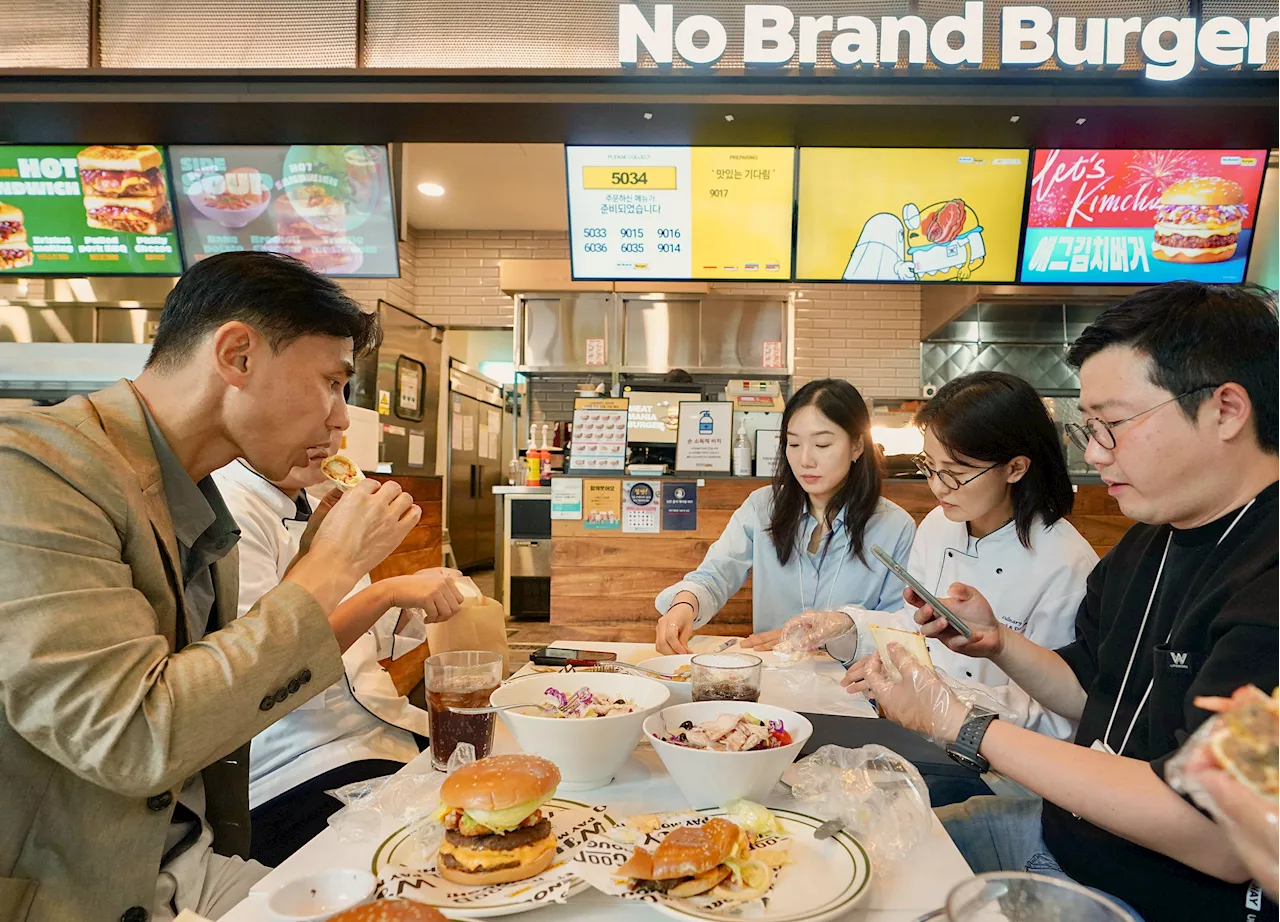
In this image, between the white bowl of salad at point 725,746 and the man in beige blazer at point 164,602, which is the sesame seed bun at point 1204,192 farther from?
the man in beige blazer at point 164,602

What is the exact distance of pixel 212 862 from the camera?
1193mm

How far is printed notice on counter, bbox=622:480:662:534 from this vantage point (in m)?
3.89

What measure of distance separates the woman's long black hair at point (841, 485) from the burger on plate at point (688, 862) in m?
1.89

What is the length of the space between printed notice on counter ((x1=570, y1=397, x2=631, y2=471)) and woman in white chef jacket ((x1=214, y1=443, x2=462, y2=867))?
2065mm

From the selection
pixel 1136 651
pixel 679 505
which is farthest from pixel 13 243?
pixel 1136 651

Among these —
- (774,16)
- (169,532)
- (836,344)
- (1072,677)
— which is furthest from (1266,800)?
(836,344)

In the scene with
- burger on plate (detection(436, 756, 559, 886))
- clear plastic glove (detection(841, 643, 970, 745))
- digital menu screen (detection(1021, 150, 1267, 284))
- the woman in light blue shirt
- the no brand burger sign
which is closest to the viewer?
burger on plate (detection(436, 756, 559, 886))

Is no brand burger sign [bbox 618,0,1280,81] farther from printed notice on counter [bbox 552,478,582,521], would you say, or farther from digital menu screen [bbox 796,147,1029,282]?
A: printed notice on counter [bbox 552,478,582,521]

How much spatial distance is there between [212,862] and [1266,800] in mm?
1308

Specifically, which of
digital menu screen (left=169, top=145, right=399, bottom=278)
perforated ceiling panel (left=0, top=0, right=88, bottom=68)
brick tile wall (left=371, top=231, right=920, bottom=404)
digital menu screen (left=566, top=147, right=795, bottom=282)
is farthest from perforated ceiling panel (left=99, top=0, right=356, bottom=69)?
brick tile wall (left=371, top=231, right=920, bottom=404)

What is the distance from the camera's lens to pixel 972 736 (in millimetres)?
1110

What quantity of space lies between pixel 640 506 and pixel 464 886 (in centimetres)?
306

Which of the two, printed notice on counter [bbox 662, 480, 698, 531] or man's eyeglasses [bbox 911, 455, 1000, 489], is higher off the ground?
man's eyeglasses [bbox 911, 455, 1000, 489]

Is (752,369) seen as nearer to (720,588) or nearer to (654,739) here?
(720,588)
